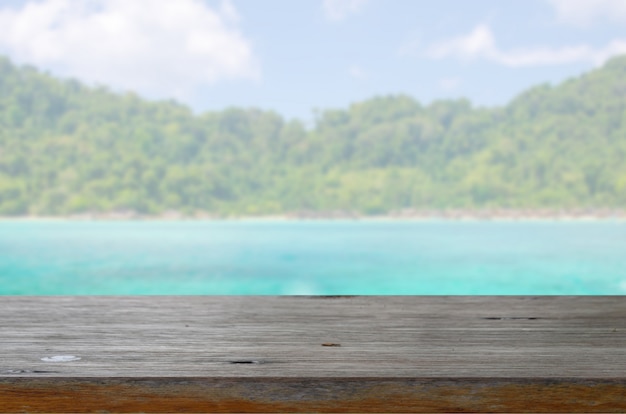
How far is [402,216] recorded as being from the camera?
1396 inches

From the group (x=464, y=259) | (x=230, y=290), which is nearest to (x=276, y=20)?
(x=464, y=259)

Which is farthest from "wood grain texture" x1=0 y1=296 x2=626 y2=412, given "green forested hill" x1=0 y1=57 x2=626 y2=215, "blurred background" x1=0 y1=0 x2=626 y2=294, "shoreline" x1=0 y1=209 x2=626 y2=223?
"shoreline" x1=0 y1=209 x2=626 y2=223

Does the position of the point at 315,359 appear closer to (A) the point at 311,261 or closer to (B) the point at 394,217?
(A) the point at 311,261

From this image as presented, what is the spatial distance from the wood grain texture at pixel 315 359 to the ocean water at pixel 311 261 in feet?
41.7

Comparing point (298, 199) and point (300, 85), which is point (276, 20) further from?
point (298, 199)

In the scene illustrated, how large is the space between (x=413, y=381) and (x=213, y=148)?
36.3m

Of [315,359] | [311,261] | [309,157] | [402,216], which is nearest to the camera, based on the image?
[315,359]

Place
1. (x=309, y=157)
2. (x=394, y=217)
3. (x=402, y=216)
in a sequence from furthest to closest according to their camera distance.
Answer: (x=309, y=157), (x=394, y=217), (x=402, y=216)

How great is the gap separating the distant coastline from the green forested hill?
11.7 inches

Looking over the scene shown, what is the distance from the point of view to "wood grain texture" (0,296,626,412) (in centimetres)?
73

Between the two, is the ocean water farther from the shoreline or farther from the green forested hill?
the green forested hill

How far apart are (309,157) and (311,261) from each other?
1614 centimetres

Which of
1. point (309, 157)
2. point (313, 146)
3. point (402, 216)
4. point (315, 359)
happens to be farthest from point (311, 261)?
point (315, 359)

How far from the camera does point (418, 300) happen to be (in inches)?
50.9
